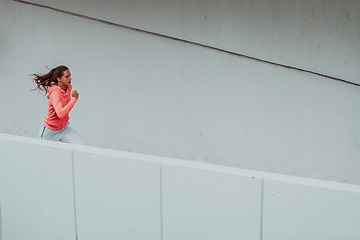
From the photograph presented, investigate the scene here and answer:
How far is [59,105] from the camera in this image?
440 centimetres

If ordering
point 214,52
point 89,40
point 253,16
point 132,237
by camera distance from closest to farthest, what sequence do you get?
point 132,237 → point 253,16 → point 214,52 → point 89,40

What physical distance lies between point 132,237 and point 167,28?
13.5 ft

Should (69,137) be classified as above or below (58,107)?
below

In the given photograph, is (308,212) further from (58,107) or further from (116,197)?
(58,107)

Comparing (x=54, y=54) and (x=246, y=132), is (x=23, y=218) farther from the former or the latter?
(x=54, y=54)

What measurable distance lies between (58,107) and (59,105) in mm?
28

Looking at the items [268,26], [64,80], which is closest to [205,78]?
[268,26]

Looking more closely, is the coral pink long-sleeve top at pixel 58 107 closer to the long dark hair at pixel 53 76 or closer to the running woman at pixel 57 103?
the running woman at pixel 57 103

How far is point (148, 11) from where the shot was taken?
6.32 metres

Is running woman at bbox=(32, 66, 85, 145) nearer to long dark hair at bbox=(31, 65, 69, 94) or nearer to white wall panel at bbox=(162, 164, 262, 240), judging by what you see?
long dark hair at bbox=(31, 65, 69, 94)

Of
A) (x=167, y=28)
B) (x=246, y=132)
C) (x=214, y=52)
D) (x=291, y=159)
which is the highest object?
(x=167, y=28)

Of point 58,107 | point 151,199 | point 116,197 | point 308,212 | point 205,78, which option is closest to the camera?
point 308,212

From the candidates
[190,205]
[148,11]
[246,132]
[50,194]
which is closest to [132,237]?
[190,205]

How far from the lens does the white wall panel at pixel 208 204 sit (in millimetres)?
2512
